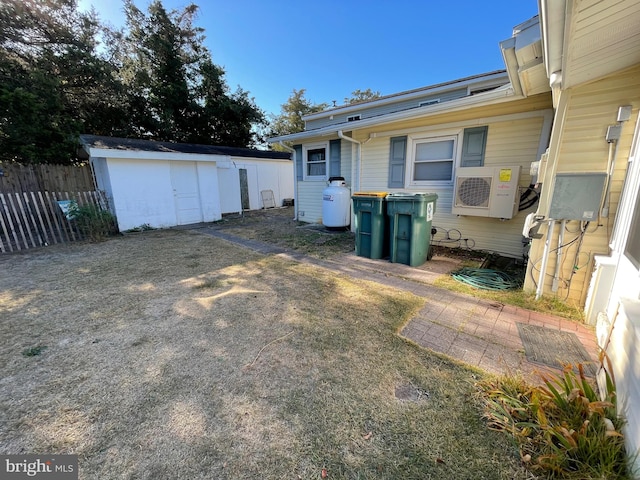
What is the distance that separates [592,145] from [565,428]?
290 centimetres

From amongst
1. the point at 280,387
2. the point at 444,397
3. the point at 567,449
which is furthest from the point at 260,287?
the point at 567,449

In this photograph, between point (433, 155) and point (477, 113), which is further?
point (433, 155)

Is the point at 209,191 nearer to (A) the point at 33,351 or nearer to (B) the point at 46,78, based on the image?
(A) the point at 33,351

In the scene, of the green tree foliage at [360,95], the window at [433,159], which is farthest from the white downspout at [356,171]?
the green tree foliage at [360,95]

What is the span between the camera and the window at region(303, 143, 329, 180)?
7.69 meters

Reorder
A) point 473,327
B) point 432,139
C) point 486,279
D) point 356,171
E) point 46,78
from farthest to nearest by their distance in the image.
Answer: point 46,78 < point 356,171 < point 432,139 < point 486,279 < point 473,327

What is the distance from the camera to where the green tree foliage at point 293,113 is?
25.0 metres

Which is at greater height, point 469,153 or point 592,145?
point 469,153

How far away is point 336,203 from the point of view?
675cm

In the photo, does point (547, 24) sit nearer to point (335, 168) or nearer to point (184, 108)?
point (335, 168)

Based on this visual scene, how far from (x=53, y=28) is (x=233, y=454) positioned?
59.2 feet

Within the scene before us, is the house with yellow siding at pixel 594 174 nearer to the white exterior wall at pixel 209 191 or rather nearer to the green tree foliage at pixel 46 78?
the white exterior wall at pixel 209 191

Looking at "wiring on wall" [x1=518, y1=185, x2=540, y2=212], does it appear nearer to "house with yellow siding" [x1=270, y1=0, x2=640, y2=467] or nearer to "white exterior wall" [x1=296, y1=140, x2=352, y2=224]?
"house with yellow siding" [x1=270, y1=0, x2=640, y2=467]

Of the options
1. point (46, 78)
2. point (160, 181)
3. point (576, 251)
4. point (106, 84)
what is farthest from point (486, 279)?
point (106, 84)
